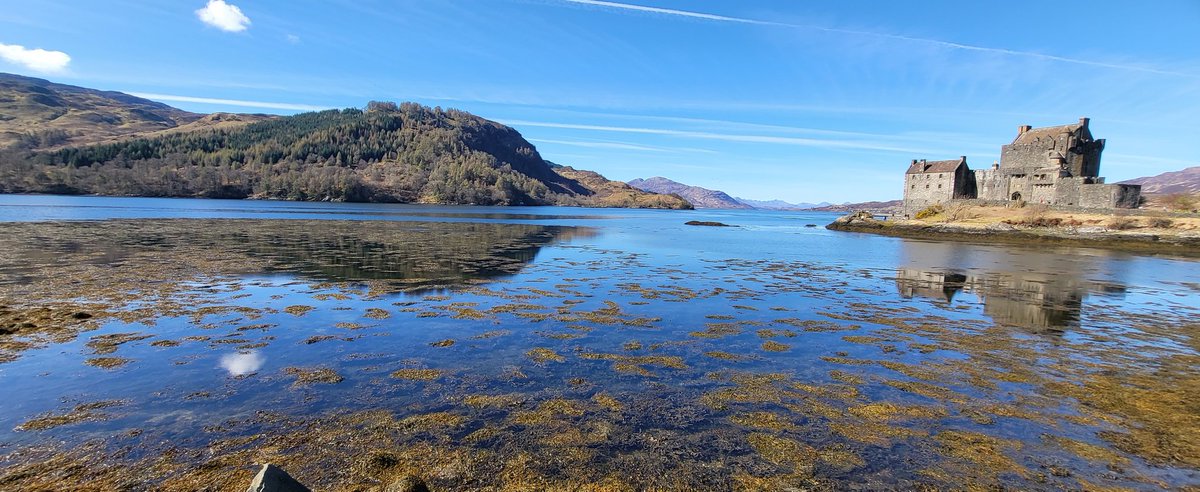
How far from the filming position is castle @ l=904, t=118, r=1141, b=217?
192 feet

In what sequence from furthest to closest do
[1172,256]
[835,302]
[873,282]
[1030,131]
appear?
[1030,131], [1172,256], [873,282], [835,302]

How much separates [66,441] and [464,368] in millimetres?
5645

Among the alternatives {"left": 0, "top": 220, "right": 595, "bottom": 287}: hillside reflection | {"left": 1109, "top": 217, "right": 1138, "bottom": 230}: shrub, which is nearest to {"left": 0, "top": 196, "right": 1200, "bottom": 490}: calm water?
{"left": 0, "top": 220, "right": 595, "bottom": 287}: hillside reflection

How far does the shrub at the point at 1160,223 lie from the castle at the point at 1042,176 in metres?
4.72

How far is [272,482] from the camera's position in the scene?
4559 millimetres

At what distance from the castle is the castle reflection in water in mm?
24441

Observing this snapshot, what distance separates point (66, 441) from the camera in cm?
681

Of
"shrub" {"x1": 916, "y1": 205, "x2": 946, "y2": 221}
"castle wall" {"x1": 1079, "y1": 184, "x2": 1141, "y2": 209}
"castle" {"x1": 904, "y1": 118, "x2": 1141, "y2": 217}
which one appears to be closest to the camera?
"castle wall" {"x1": 1079, "y1": 184, "x2": 1141, "y2": 209}

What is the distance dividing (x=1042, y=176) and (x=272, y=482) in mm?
85016

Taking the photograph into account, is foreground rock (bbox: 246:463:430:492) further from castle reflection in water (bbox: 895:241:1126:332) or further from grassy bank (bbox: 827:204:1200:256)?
grassy bank (bbox: 827:204:1200:256)

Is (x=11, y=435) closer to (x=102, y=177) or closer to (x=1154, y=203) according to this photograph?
(x=1154, y=203)

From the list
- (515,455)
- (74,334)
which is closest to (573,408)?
(515,455)

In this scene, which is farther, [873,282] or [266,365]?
[873,282]

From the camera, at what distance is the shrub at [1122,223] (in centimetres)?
5169
